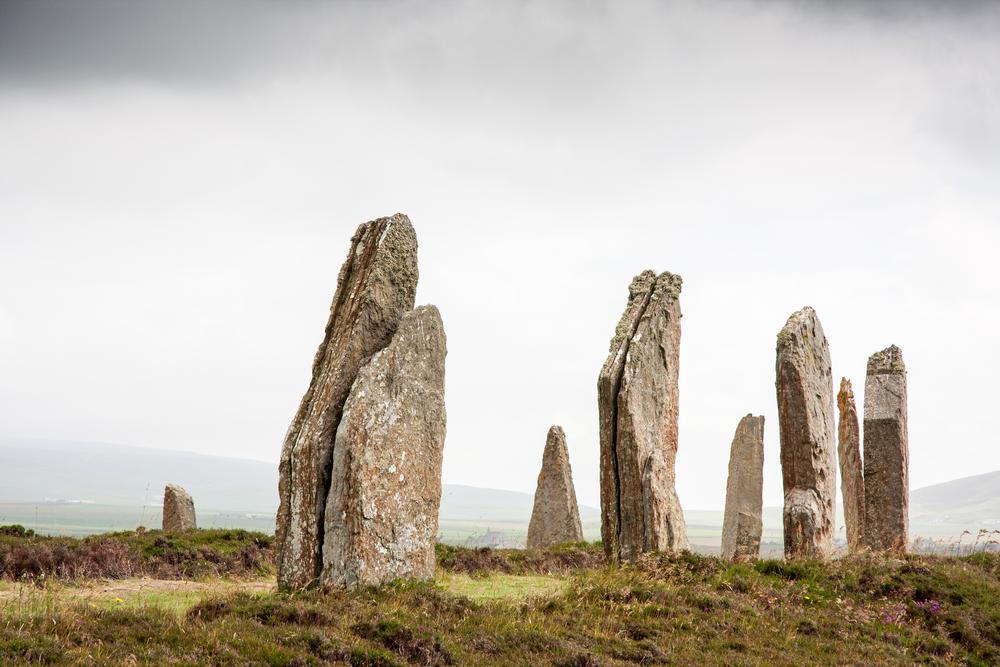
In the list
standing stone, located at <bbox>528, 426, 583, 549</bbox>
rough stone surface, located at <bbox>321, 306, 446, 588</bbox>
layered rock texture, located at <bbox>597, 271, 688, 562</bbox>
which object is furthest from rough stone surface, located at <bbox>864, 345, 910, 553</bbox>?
rough stone surface, located at <bbox>321, 306, 446, 588</bbox>

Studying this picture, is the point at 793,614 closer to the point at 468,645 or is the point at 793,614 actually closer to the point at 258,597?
the point at 468,645

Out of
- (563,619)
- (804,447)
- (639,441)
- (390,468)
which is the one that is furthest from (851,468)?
(390,468)

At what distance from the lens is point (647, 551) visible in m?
17.5

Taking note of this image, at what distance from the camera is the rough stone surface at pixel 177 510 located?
28.0 meters

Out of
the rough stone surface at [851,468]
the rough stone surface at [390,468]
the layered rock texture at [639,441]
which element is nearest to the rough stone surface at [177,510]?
the layered rock texture at [639,441]

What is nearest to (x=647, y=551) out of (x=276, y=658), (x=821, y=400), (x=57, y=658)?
(x=821, y=400)

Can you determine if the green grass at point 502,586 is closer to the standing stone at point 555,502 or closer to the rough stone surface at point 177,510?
the standing stone at point 555,502

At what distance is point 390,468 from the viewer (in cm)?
1383

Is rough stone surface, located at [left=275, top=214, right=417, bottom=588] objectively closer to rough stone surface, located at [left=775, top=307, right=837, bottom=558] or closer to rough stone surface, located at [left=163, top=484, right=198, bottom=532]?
rough stone surface, located at [left=775, top=307, right=837, bottom=558]

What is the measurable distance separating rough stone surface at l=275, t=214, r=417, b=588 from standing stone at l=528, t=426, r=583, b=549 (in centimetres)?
1371

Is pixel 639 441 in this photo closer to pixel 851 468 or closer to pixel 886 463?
pixel 886 463

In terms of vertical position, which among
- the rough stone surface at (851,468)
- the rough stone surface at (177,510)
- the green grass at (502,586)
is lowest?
the green grass at (502,586)

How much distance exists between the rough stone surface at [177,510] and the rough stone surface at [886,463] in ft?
61.2

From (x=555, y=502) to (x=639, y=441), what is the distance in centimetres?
1089
